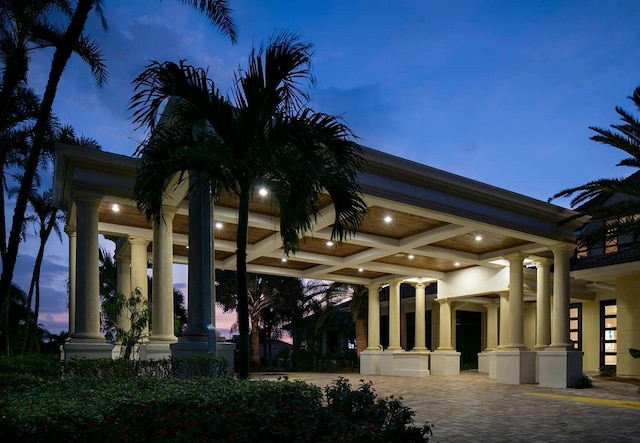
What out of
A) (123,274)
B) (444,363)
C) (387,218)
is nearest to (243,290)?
(387,218)

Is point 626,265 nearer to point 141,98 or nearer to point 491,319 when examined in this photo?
point 491,319

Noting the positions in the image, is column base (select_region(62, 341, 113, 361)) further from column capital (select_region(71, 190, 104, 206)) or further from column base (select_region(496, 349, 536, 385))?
column base (select_region(496, 349, 536, 385))

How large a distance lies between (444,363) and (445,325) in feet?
5.76

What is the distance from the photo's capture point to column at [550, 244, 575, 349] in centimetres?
1834

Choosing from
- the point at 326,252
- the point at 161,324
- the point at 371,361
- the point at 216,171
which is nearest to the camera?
the point at 216,171

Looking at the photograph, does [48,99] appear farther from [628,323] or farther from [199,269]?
[628,323]

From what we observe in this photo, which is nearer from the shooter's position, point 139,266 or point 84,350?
point 84,350

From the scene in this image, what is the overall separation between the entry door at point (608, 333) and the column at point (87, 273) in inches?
875

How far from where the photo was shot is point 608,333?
2622 cm

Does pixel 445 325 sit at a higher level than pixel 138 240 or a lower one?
lower

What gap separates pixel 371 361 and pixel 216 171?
2183 cm

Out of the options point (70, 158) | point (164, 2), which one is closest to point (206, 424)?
point (164, 2)

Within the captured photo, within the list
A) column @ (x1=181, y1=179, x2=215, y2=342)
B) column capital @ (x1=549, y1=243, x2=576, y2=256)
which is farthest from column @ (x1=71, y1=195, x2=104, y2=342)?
column capital @ (x1=549, y1=243, x2=576, y2=256)

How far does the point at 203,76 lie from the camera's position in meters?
8.57
